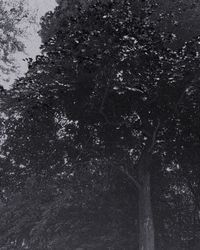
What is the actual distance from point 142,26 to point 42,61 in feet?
13.7

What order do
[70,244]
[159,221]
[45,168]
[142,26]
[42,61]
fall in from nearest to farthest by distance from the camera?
[142,26] < [42,61] < [45,168] < [159,221] < [70,244]

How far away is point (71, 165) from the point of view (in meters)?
19.9

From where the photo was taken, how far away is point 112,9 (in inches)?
554

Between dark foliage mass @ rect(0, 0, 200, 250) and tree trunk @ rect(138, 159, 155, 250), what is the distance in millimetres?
48

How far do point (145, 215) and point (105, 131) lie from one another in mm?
4359

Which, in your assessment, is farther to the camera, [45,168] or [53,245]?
[53,245]

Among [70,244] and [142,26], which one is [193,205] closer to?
[70,244]

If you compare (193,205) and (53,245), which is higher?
(193,205)

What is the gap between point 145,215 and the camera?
60.8 ft

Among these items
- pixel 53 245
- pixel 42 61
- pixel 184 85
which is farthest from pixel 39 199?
pixel 184 85

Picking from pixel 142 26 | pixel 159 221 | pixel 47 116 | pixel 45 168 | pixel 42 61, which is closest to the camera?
pixel 142 26

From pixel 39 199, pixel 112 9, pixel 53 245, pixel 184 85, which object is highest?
pixel 112 9

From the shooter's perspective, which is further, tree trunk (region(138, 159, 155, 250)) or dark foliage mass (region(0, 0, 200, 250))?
tree trunk (region(138, 159, 155, 250))

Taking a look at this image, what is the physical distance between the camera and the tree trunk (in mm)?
18109
